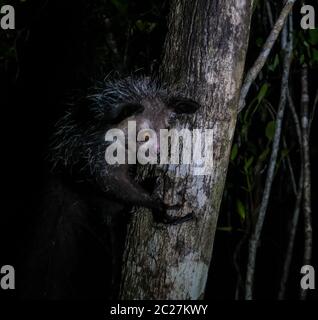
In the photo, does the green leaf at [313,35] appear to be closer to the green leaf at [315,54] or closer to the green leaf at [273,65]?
the green leaf at [315,54]

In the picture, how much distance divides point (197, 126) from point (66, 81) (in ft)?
5.52

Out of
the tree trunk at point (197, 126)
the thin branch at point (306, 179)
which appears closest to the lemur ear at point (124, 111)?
the tree trunk at point (197, 126)

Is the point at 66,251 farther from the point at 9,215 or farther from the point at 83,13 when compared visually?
the point at 83,13

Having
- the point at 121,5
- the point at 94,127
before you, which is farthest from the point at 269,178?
the point at 121,5

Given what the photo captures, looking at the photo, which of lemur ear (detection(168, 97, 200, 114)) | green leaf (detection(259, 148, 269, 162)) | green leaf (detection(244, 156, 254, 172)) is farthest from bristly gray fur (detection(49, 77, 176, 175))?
green leaf (detection(259, 148, 269, 162))

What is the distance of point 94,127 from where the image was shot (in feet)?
7.06

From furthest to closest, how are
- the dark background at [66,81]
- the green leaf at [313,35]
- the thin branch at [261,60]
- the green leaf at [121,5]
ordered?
the dark background at [66,81], the green leaf at [121,5], the green leaf at [313,35], the thin branch at [261,60]

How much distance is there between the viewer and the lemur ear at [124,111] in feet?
6.16

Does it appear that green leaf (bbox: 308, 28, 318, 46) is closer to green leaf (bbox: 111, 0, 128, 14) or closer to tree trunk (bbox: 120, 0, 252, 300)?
tree trunk (bbox: 120, 0, 252, 300)

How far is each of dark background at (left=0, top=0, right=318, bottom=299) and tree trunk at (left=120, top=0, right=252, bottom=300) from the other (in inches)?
43.1

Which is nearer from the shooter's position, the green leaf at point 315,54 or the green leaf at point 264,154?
the green leaf at point 315,54

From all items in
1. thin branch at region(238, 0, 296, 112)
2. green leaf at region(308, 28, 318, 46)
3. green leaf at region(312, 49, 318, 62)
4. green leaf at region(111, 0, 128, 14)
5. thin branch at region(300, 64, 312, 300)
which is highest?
green leaf at region(111, 0, 128, 14)

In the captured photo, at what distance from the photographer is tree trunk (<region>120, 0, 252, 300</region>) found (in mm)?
1597

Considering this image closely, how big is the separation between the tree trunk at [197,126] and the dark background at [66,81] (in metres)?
1.09
